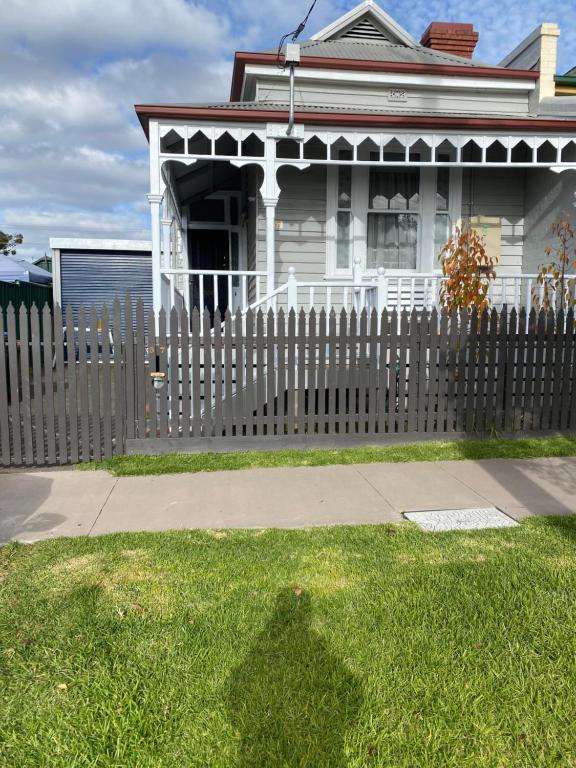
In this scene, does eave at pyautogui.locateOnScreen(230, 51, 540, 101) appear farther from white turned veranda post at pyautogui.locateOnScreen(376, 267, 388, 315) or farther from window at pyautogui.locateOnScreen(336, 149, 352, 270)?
white turned veranda post at pyautogui.locateOnScreen(376, 267, 388, 315)

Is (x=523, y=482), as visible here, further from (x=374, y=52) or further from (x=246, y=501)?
(x=374, y=52)

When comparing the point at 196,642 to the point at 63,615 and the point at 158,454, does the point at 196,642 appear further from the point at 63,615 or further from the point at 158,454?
the point at 158,454

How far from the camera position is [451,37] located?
14219 mm

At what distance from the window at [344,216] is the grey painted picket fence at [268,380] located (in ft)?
11.9

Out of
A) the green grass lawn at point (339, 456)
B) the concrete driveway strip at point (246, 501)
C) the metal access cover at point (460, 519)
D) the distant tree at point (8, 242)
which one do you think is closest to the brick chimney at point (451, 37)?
the green grass lawn at point (339, 456)

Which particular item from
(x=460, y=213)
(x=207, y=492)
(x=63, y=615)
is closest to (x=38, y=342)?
(x=207, y=492)

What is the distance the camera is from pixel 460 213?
11.1 meters

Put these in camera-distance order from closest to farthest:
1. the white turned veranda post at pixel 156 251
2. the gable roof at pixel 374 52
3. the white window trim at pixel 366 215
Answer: the white turned veranda post at pixel 156 251 → the white window trim at pixel 366 215 → the gable roof at pixel 374 52

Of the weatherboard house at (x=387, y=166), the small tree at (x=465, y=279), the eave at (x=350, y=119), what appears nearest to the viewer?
the small tree at (x=465, y=279)

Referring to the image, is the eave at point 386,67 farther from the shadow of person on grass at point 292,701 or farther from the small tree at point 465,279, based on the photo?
the shadow of person on grass at point 292,701

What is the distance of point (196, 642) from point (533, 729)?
157cm

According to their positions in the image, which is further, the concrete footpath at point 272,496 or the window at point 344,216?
the window at point 344,216

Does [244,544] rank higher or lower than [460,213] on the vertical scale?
lower

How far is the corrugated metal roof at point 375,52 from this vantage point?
38.5 feet
